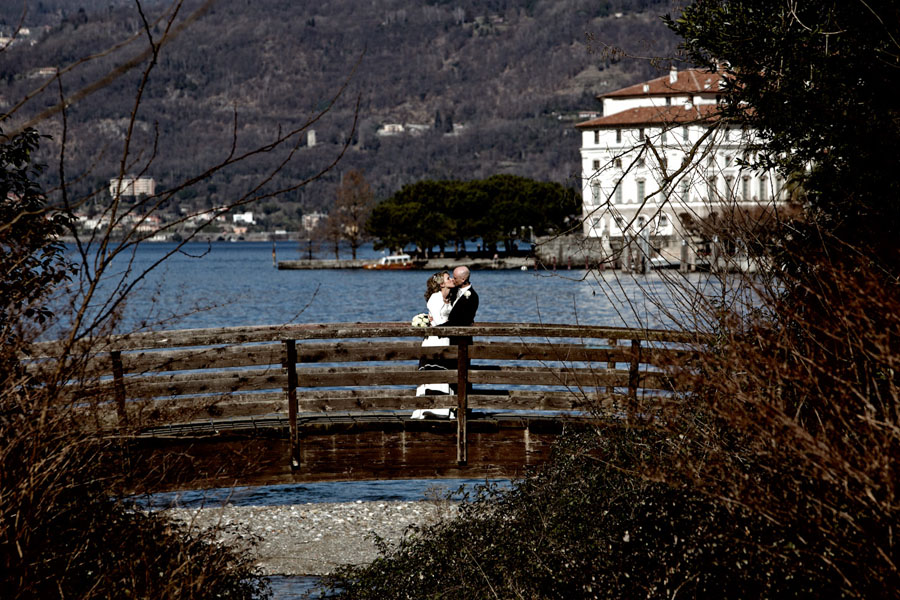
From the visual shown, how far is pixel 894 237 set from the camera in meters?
6.38

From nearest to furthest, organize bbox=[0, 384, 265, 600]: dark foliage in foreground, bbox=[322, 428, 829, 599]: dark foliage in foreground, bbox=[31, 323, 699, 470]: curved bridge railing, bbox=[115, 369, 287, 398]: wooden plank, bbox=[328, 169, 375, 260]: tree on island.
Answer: bbox=[0, 384, 265, 600]: dark foliage in foreground → bbox=[322, 428, 829, 599]: dark foliage in foreground → bbox=[31, 323, 699, 470]: curved bridge railing → bbox=[115, 369, 287, 398]: wooden plank → bbox=[328, 169, 375, 260]: tree on island

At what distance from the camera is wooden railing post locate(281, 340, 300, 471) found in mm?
10406

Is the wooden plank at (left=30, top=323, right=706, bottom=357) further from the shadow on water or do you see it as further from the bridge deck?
the shadow on water

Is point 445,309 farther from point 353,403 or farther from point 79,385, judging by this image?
point 79,385

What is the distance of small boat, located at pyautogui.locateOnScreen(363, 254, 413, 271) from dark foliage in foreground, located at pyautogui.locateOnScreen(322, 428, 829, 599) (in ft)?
350

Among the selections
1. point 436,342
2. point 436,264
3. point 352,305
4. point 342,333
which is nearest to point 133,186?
point 342,333

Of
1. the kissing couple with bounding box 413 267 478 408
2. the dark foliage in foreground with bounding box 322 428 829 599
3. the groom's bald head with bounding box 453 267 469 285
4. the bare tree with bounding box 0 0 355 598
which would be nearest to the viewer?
the bare tree with bounding box 0 0 355 598

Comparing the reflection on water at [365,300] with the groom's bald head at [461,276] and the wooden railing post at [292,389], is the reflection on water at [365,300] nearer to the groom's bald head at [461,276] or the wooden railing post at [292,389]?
the groom's bald head at [461,276]

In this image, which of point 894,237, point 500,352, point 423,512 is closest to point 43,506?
point 894,237

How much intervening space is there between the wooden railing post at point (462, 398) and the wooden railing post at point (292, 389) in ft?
5.61

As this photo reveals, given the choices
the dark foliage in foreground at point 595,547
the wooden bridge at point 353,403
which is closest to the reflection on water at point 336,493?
the wooden bridge at point 353,403

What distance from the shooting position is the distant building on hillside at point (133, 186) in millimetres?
3371

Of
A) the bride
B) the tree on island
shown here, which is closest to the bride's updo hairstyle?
the bride

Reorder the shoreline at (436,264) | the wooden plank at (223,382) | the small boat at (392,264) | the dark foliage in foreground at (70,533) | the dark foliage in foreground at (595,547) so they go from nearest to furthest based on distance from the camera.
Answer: the dark foliage in foreground at (70,533)
the dark foliage in foreground at (595,547)
the wooden plank at (223,382)
the shoreline at (436,264)
the small boat at (392,264)
